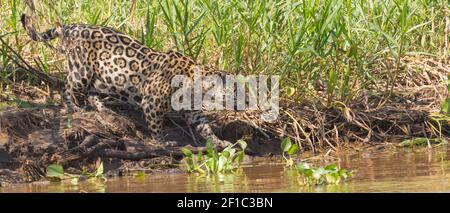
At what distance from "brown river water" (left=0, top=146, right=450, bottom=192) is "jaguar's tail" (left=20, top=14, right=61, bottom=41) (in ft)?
6.56

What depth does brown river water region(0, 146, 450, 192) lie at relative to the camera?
7.29 metres

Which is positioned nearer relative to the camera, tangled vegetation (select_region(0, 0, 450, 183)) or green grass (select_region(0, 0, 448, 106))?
tangled vegetation (select_region(0, 0, 450, 183))

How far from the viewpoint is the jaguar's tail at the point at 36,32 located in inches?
Answer: 385

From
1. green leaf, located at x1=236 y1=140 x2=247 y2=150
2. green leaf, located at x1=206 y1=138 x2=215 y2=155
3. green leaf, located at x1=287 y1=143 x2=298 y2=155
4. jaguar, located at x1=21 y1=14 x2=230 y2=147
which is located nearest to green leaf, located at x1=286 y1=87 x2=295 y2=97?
jaguar, located at x1=21 y1=14 x2=230 y2=147

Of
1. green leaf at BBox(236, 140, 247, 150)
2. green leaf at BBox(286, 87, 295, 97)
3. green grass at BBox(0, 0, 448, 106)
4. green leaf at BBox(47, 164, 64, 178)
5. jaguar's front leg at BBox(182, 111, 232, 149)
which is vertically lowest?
green leaf at BBox(47, 164, 64, 178)

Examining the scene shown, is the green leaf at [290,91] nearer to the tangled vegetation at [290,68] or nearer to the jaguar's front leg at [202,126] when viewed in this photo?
the tangled vegetation at [290,68]

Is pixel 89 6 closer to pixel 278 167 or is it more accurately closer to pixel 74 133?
pixel 74 133

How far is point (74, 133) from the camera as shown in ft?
28.7

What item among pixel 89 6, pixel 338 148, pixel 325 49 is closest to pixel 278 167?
pixel 338 148

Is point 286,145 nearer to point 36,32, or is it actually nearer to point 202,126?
point 202,126

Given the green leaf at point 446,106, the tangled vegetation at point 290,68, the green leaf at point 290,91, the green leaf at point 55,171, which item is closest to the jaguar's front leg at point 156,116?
the tangled vegetation at point 290,68

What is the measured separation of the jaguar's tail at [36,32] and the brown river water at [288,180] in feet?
6.56

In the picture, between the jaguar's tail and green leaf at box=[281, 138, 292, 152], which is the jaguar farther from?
green leaf at box=[281, 138, 292, 152]

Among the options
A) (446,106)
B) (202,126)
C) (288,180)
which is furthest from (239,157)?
(446,106)
